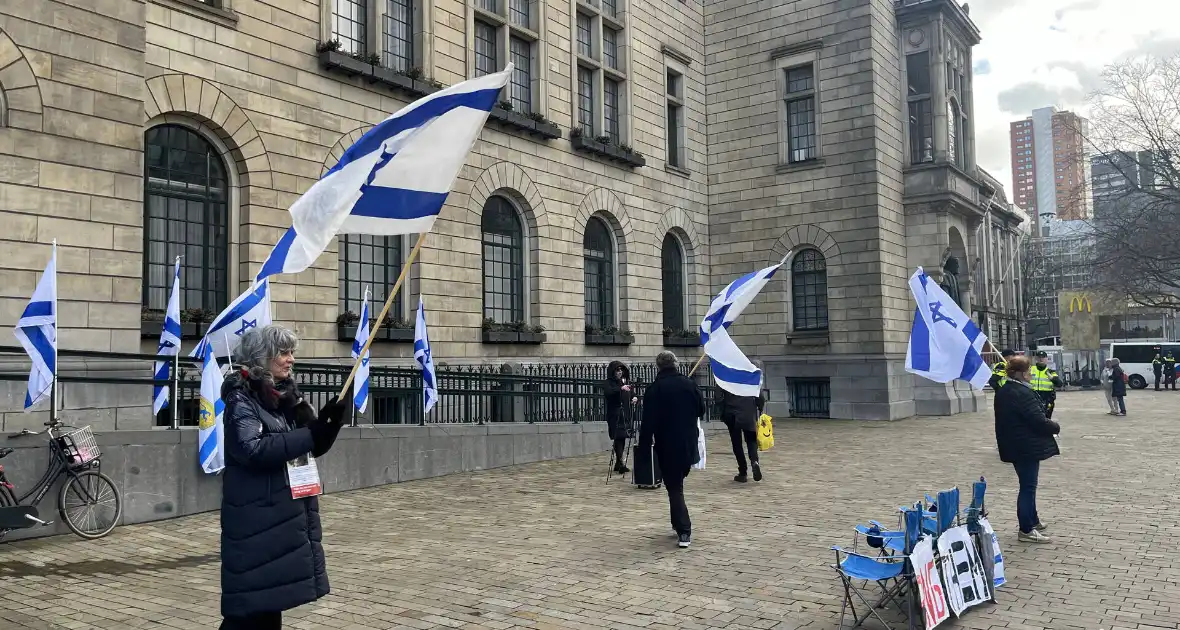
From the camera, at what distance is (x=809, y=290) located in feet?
88.4

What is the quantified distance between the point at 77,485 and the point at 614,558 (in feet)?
19.7

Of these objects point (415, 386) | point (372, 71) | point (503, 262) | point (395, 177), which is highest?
point (372, 71)

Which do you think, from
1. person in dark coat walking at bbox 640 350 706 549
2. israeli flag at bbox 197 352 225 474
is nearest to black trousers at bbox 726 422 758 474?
person in dark coat walking at bbox 640 350 706 549

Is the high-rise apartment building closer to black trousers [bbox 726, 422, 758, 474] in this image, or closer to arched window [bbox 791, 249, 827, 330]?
arched window [bbox 791, 249, 827, 330]

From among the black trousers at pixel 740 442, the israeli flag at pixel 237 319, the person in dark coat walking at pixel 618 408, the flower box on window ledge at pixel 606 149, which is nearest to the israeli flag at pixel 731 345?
the black trousers at pixel 740 442

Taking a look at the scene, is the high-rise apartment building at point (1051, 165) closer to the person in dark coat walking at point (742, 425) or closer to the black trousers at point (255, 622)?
the person in dark coat walking at point (742, 425)

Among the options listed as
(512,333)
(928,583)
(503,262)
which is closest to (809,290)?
(503,262)

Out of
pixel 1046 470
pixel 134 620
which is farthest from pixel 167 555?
pixel 1046 470

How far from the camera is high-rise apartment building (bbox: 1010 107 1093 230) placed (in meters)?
35.7

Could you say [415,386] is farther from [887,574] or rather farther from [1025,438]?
[887,574]

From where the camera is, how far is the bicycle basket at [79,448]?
30.8 ft

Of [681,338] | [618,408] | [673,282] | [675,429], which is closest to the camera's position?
[675,429]

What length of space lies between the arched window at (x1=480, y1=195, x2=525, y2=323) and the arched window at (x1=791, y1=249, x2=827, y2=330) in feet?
34.1

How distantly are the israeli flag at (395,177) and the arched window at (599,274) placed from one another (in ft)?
56.0
